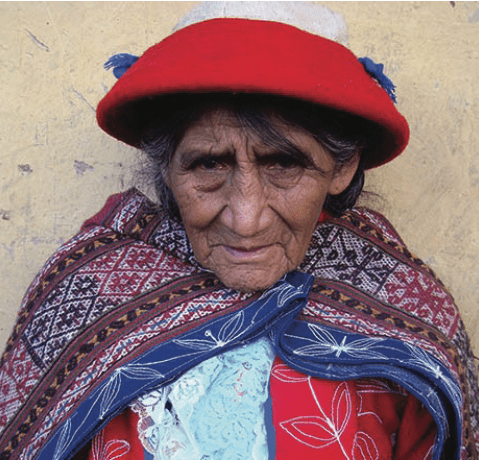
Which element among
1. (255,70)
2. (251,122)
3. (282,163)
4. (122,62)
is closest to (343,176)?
(282,163)

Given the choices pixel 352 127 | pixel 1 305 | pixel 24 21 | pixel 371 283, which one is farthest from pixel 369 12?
pixel 1 305

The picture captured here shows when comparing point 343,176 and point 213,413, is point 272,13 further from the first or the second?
point 213,413

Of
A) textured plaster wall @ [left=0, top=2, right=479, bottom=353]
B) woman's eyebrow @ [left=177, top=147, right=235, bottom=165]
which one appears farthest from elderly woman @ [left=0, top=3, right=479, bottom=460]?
textured plaster wall @ [left=0, top=2, right=479, bottom=353]

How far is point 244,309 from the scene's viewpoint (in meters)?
1.63

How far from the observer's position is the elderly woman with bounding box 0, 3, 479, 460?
1475 millimetres

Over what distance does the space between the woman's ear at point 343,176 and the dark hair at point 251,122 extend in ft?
0.06

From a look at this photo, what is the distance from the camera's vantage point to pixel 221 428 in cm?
154

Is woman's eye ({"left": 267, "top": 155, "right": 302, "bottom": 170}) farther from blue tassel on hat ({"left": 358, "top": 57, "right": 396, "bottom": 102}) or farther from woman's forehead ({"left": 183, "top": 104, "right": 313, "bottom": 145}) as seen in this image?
blue tassel on hat ({"left": 358, "top": 57, "right": 396, "bottom": 102})

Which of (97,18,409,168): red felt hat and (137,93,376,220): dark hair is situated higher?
(97,18,409,168): red felt hat

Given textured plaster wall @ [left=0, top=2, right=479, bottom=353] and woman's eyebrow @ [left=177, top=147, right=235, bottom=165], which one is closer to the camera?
woman's eyebrow @ [left=177, top=147, right=235, bottom=165]

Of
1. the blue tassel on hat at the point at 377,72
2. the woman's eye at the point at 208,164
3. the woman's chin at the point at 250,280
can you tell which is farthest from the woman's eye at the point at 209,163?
the blue tassel on hat at the point at 377,72

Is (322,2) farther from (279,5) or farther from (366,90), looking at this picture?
(366,90)

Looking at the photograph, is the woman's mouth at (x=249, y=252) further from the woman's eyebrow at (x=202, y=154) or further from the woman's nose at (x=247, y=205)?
the woman's eyebrow at (x=202, y=154)

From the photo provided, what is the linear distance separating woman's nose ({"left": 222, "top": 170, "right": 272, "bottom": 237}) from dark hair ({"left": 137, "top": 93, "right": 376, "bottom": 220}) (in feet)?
0.33
